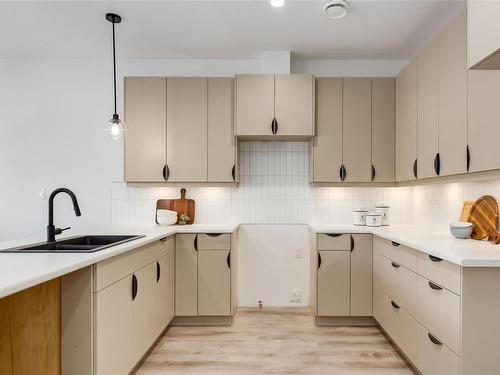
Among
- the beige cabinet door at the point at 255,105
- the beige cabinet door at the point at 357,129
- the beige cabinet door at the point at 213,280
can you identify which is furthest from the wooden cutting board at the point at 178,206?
the beige cabinet door at the point at 357,129

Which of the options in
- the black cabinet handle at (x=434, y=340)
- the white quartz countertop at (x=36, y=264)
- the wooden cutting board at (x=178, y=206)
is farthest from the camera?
the wooden cutting board at (x=178, y=206)

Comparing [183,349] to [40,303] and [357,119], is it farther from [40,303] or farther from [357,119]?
[357,119]

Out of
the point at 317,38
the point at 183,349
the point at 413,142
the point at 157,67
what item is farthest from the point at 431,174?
the point at 157,67

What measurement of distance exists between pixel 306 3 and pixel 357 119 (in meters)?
1.24

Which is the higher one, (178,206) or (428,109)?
(428,109)

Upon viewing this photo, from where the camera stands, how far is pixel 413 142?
2.90 m

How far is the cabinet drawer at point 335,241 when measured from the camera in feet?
10.2

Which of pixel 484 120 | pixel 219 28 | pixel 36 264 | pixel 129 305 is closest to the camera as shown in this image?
pixel 36 264

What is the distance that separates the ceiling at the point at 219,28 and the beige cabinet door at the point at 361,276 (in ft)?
6.10

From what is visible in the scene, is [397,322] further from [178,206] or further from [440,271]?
[178,206]

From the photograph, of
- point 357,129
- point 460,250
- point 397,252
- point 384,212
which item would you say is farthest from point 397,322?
point 357,129

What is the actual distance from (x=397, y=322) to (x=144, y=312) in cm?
183

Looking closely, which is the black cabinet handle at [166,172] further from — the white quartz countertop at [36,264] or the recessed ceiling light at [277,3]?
the recessed ceiling light at [277,3]

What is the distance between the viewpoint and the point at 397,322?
246 cm
